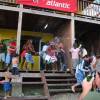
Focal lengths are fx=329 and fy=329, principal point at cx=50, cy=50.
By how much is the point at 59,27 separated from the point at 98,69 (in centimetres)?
1368

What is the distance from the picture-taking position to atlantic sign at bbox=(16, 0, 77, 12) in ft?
48.3

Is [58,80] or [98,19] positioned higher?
[98,19]

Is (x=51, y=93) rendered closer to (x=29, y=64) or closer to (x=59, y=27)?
(x=29, y=64)

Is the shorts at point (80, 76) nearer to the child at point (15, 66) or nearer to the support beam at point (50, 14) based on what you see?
the child at point (15, 66)

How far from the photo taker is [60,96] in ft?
38.9

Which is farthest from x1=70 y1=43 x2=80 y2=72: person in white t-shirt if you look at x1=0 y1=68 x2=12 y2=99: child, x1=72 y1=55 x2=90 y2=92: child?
x1=0 y1=68 x2=12 y2=99: child

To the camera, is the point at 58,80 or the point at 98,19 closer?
the point at 58,80

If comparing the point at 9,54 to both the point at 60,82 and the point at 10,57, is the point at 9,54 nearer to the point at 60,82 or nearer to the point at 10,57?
the point at 10,57

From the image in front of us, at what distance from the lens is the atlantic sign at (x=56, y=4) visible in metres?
14.7

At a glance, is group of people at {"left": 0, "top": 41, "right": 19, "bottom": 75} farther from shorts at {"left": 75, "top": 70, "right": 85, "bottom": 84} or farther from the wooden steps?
shorts at {"left": 75, "top": 70, "right": 85, "bottom": 84}

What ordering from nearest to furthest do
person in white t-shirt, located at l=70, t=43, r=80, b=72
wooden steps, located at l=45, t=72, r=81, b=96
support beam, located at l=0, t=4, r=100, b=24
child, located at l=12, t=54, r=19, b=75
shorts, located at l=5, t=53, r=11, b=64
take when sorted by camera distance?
1. wooden steps, located at l=45, t=72, r=81, b=96
2. child, located at l=12, t=54, r=19, b=75
3. shorts, located at l=5, t=53, r=11, b=64
4. person in white t-shirt, located at l=70, t=43, r=80, b=72
5. support beam, located at l=0, t=4, r=100, b=24

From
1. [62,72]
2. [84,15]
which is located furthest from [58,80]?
[84,15]

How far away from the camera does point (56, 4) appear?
15.3 m

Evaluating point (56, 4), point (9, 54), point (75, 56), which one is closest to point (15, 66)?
point (9, 54)
